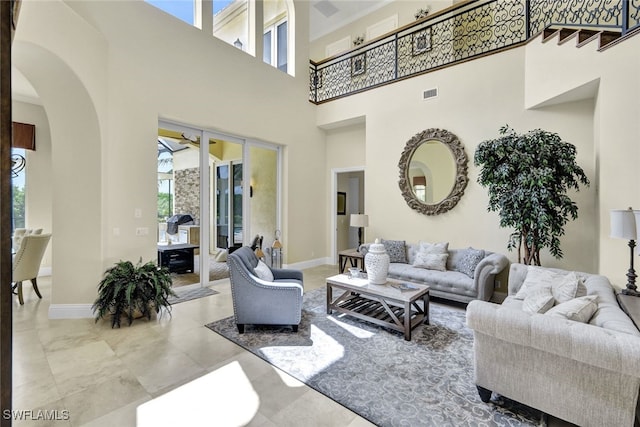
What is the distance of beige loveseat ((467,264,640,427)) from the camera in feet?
5.17

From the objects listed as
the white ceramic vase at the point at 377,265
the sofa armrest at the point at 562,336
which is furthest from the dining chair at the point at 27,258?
the sofa armrest at the point at 562,336

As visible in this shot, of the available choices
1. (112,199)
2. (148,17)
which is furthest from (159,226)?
(148,17)

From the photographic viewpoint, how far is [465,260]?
438cm

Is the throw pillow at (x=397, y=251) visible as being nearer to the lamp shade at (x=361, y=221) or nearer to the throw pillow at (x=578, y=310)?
the lamp shade at (x=361, y=221)

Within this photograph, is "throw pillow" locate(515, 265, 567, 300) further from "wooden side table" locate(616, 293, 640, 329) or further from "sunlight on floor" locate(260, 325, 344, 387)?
"sunlight on floor" locate(260, 325, 344, 387)

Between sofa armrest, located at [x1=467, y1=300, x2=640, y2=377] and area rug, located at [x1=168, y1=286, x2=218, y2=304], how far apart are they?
398cm

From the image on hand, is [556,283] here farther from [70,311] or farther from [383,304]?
[70,311]

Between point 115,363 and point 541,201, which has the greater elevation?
point 541,201

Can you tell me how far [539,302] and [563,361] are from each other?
2.06 ft

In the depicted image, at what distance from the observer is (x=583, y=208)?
158 inches

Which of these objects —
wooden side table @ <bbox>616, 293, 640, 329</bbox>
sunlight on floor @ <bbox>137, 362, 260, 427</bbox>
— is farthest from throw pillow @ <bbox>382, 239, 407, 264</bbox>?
sunlight on floor @ <bbox>137, 362, 260, 427</bbox>

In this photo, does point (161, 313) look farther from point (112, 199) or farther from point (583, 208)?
point (583, 208)

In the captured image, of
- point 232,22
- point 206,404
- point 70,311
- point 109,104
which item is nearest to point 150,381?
point 206,404

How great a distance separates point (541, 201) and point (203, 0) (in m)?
6.05
